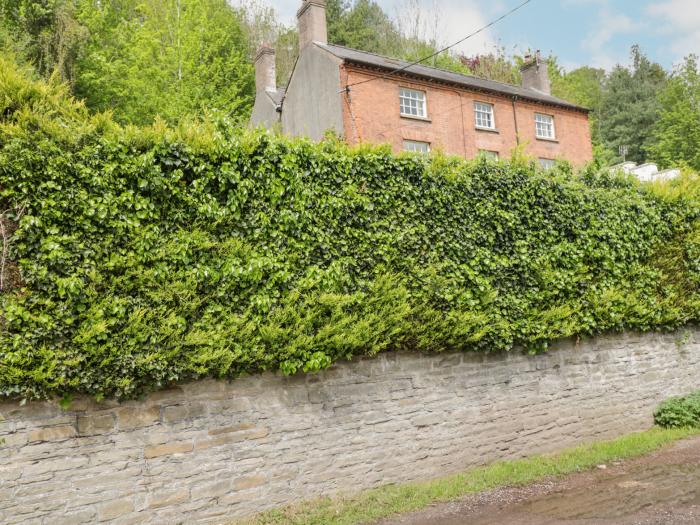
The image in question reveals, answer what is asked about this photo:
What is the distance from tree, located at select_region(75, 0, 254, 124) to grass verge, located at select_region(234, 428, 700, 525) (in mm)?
18780

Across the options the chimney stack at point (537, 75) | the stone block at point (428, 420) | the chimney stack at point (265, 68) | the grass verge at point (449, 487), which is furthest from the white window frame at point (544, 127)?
the stone block at point (428, 420)

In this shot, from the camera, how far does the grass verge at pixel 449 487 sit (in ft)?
22.5

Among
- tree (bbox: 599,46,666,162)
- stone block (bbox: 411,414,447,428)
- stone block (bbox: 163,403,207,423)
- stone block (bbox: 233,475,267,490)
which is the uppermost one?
tree (bbox: 599,46,666,162)

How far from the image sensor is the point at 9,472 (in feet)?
18.4

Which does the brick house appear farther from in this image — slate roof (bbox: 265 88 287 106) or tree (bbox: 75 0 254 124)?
tree (bbox: 75 0 254 124)

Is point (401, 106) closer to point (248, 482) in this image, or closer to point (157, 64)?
point (157, 64)

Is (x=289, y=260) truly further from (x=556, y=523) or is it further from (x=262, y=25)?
(x=262, y=25)

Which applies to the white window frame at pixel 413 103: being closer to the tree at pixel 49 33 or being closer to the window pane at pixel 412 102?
the window pane at pixel 412 102

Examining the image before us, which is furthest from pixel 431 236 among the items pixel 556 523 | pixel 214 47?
pixel 214 47

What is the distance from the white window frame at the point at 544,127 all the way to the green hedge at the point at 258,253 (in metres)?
19.0

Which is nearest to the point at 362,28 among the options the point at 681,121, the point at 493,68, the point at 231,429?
the point at 493,68

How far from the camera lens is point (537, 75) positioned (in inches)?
1238

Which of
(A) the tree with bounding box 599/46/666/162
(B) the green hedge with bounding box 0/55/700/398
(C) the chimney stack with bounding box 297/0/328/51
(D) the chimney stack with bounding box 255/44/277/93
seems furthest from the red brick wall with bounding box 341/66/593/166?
(A) the tree with bounding box 599/46/666/162

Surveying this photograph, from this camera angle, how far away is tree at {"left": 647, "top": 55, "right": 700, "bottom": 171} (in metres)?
43.0
